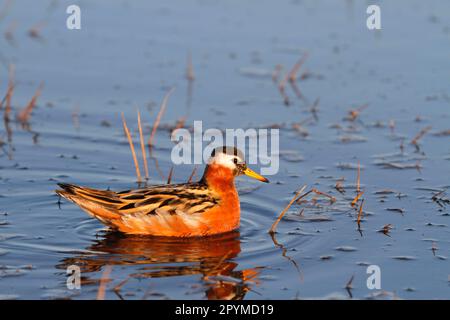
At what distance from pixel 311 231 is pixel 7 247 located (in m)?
3.19

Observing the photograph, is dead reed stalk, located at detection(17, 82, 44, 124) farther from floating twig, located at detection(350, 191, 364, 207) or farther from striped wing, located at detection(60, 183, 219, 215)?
floating twig, located at detection(350, 191, 364, 207)

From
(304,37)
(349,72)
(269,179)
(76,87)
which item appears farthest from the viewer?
(304,37)

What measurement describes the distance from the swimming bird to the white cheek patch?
0.40 metres

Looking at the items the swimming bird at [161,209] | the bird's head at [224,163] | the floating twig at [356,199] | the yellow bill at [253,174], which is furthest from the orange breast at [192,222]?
the floating twig at [356,199]

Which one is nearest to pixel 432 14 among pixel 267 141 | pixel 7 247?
pixel 267 141

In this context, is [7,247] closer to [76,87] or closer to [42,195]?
[42,195]

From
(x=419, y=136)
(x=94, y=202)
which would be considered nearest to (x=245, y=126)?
(x=419, y=136)

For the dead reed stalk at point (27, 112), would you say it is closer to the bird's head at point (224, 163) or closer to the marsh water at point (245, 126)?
the marsh water at point (245, 126)

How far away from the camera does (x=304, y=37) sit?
653 inches

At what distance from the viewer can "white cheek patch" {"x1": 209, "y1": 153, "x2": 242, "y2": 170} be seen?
10.0 m

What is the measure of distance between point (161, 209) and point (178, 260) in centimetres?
104

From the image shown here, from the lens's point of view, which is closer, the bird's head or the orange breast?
the orange breast

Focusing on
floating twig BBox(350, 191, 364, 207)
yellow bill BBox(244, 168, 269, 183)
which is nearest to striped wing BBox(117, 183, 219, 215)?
yellow bill BBox(244, 168, 269, 183)

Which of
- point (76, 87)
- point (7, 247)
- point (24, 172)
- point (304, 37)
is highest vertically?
point (304, 37)
